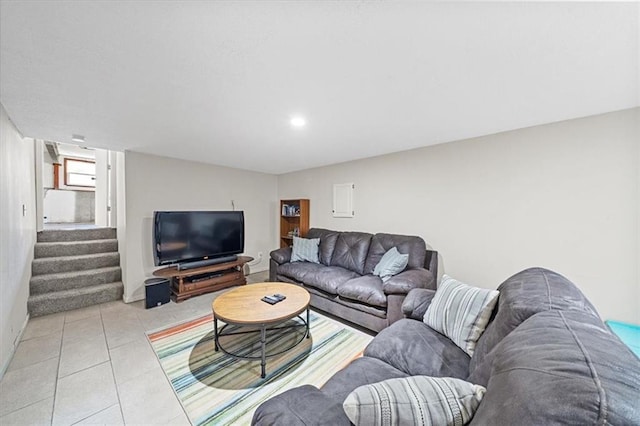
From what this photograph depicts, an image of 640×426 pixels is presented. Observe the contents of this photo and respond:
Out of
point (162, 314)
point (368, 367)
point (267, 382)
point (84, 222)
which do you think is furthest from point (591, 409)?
point (84, 222)

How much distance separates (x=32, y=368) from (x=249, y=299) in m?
1.79

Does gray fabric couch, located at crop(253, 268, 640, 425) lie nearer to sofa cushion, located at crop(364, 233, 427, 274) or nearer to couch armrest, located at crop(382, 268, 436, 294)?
couch armrest, located at crop(382, 268, 436, 294)

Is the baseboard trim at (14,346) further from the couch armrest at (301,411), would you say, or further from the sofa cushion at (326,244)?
the sofa cushion at (326,244)

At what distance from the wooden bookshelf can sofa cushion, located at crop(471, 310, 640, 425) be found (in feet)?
13.0

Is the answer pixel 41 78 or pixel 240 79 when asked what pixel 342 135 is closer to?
pixel 240 79

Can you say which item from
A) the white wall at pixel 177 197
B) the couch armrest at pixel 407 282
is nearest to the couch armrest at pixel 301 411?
the couch armrest at pixel 407 282

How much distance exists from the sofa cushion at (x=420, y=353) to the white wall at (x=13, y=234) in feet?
9.75

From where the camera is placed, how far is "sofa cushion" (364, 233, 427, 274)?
2.96 m

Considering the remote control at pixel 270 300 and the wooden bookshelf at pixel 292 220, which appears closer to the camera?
the remote control at pixel 270 300

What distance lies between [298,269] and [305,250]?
1.65 ft

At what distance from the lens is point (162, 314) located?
3.00 m

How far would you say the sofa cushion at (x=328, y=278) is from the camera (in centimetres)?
289

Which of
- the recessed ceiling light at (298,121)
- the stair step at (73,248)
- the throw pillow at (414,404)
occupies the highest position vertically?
the recessed ceiling light at (298,121)

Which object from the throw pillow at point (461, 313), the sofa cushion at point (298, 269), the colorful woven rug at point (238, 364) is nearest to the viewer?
the throw pillow at point (461, 313)
